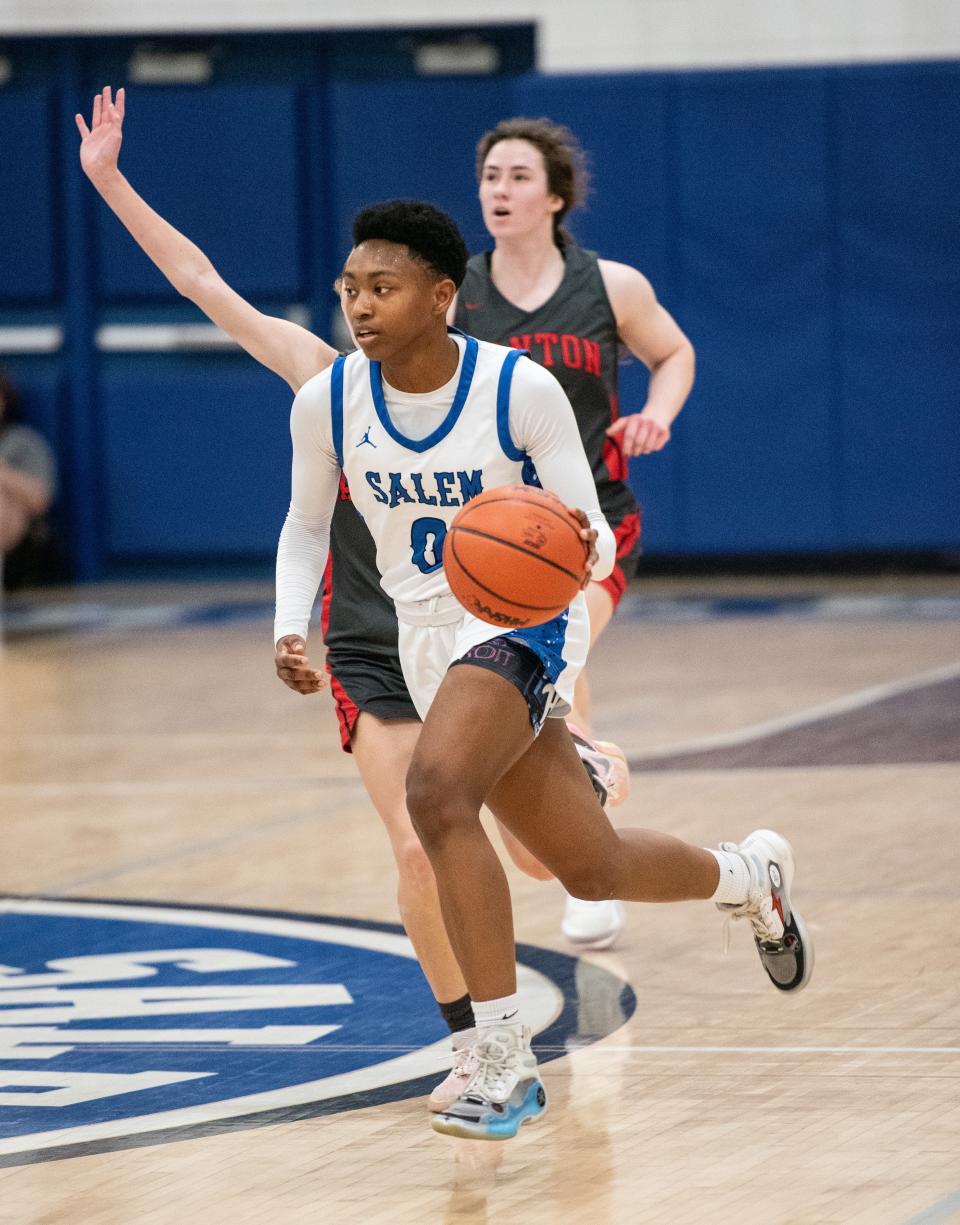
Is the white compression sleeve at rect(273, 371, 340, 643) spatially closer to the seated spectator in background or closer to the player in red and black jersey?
the player in red and black jersey

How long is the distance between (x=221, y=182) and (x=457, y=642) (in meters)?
10.7

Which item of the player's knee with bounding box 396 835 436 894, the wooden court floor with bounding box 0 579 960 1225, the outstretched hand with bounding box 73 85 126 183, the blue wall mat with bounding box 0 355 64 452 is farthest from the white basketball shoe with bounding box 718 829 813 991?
the blue wall mat with bounding box 0 355 64 452

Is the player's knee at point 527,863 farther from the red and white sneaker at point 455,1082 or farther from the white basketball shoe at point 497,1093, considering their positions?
the white basketball shoe at point 497,1093

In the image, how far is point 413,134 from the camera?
45.9 feet

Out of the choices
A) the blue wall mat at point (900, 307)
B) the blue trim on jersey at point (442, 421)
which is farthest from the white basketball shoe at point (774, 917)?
the blue wall mat at point (900, 307)

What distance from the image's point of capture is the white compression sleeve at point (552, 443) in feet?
13.0

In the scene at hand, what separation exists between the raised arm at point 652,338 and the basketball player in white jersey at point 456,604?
1589 millimetres

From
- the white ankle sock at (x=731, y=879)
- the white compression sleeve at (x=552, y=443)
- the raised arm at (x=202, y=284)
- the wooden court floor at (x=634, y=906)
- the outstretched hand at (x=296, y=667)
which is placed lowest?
the wooden court floor at (x=634, y=906)

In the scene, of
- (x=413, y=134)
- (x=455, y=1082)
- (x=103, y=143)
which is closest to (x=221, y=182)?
(x=413, y=134)

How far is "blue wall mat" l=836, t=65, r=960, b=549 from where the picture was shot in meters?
13.2

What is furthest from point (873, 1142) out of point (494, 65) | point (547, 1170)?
point (494, 65)

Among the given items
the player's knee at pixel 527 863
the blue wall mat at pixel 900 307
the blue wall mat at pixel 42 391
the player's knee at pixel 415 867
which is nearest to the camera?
the player's knee at pixel 415 867

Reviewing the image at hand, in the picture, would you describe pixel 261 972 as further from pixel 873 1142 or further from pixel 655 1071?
pixel 873 1142

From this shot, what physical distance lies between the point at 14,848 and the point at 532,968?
2193 mm
